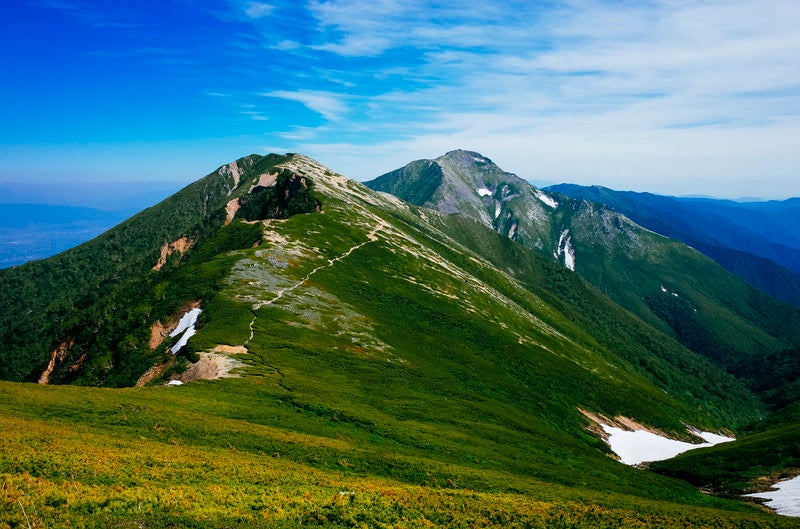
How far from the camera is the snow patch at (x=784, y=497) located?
1737 inches

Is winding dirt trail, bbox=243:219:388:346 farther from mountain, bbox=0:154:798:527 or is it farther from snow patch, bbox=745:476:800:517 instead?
snow patch, bbox=745:476:800:517

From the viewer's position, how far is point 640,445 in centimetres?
9144

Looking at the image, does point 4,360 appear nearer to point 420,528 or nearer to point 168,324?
point 168,324

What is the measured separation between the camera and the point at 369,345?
3359 inches

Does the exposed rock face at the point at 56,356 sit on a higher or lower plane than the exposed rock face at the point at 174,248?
lower

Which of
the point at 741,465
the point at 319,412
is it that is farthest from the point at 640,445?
the point at 319,412

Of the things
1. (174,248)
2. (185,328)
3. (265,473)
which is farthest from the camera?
(174,248)

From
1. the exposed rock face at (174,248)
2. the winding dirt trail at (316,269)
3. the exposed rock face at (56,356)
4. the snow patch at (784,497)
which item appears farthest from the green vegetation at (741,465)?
the exposed rock face at (174,248)

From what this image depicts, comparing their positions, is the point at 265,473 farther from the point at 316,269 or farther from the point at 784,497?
the point at 316,269

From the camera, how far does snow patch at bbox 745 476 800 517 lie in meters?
44.1

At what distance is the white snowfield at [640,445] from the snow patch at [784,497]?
1133 inches

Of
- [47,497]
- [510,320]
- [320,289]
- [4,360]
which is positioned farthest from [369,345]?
[4,360]

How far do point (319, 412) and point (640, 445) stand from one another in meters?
73.9

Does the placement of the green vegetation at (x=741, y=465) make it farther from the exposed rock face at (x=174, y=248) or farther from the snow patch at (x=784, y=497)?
the exposed rock face at (x=174, y=248)
